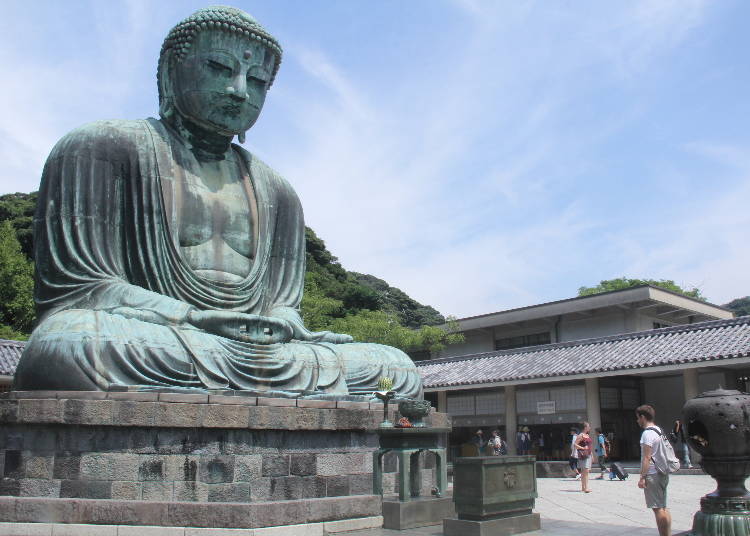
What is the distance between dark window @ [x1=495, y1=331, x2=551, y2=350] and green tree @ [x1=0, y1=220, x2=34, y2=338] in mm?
17640

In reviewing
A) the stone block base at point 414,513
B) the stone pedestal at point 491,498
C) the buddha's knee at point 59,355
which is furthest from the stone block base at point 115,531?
the stone pedestal at point 491,498

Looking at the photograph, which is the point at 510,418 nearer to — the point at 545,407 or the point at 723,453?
the point at 545,407

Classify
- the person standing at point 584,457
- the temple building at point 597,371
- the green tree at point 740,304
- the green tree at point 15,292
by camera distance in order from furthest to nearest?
the green tree at point 740,304, the green tree at point 15,292, the temple building at point 597,371, the person standing at point 584,457

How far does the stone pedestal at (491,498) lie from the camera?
19.5 ft

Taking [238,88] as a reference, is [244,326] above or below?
below

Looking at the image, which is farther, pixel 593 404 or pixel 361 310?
pixel 361 310

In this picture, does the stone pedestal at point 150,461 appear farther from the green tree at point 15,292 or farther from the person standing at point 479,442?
the green tree at point 15,292

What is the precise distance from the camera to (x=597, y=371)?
1981 centimetres

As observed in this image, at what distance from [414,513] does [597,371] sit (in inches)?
571

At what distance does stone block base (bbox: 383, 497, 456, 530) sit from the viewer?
6.43 m

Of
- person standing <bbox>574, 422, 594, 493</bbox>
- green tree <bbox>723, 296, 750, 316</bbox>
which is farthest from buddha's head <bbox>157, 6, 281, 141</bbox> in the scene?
green tree <bbox>723, 296, 750, 316</bbox>

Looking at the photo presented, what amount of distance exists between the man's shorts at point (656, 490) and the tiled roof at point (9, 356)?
15562 millimetres

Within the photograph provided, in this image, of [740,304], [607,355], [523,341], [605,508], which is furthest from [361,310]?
[740,304]

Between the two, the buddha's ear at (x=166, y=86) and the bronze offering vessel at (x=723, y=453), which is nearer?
the bronze offering vessel at (x=723, y=453)
